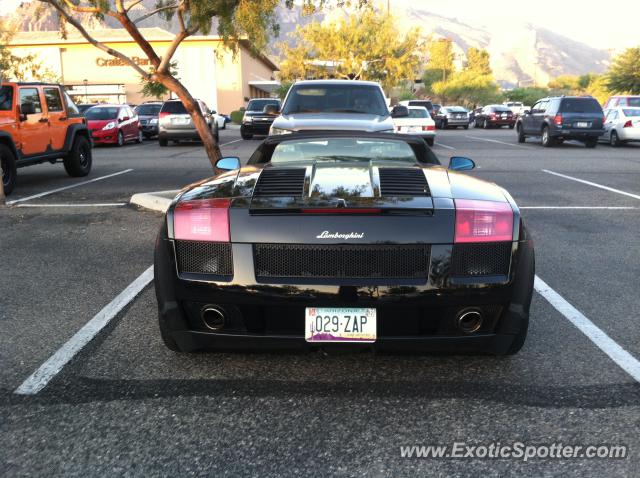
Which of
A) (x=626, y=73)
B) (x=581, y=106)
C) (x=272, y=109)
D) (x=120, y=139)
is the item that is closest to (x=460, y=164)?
(x=272, y=109)

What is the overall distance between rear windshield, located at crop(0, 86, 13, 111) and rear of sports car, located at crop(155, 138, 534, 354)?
913 centimetres

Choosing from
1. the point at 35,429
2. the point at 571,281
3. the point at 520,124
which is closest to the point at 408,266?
the point at 35,429

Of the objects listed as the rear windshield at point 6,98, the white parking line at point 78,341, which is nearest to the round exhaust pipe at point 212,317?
the white parking line at point 78,341

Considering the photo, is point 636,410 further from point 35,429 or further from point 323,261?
point 35,429

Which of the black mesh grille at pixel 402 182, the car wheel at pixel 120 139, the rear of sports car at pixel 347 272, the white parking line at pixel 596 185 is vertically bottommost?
the car wheel at pixel 120 139

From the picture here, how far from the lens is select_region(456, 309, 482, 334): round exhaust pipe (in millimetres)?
3143

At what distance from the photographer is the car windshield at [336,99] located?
9.45 m

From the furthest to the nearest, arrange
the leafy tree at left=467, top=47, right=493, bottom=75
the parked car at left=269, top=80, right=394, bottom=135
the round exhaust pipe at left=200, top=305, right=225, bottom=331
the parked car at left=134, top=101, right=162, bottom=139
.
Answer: the leafy tree at left=467, top=47, right=493, bottom=75 → the parked car at left=134, top=101, right=162, bottom=139 → the parked car at left=269, top=80, right=394, bottom=135 → the round exhaust pipe at left=200, top=305, right=225, bottom=331

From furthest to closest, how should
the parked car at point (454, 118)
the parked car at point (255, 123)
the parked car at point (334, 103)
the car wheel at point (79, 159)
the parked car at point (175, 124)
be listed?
the parked car at point (454, 118), the parked car at point (255, 123), the parked car at point (175, 124), the car wheel at point (79, 159), the parked car at point (334, 103)

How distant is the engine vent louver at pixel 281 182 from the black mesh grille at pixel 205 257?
382 millimetres

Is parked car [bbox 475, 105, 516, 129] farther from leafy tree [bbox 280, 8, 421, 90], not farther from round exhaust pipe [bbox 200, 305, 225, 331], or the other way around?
round exhaust pipe [bbox 200, 305, 225, 331]

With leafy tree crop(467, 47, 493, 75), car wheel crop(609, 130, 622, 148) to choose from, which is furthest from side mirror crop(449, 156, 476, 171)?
leafy tree crop(467, 47, 493, 75)

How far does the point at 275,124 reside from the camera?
8.82m

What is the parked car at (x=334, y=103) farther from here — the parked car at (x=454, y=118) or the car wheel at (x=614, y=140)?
the parked car at (x=454, y=118)
